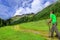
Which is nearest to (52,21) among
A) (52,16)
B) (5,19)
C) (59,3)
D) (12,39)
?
(52,16)

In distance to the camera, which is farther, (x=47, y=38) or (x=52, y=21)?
(x=47, y=38)

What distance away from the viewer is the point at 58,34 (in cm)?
2375

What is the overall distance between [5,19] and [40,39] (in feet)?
253

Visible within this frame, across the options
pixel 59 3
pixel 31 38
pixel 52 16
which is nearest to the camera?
pixel 52 16

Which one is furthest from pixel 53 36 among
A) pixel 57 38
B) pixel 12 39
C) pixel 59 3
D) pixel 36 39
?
pixel 59 3

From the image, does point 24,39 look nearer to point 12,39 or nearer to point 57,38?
point 12,39

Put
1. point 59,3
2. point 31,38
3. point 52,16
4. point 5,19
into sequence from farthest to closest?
point 59,3 → point 5,19 → point 31,38 → point 52,16

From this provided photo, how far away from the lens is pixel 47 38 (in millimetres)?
24688

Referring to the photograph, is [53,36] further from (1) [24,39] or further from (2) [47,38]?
(1) [24,39]

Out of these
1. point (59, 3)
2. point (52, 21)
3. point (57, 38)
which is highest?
point (59, 3)

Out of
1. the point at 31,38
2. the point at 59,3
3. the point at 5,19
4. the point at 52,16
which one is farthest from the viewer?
the point at 59,3

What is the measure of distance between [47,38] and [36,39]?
5.01 ft

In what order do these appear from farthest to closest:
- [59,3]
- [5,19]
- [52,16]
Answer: [59,3] < [5,19] < [52,16]

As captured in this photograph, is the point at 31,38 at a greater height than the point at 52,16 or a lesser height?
lesser
